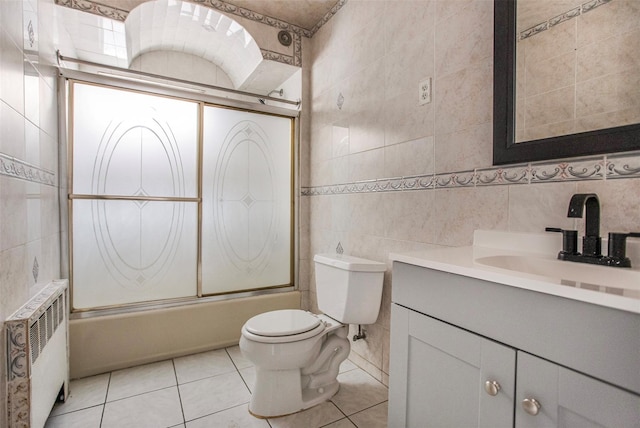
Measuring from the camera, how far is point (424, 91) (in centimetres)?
155

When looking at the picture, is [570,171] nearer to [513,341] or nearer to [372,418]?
[513,341]

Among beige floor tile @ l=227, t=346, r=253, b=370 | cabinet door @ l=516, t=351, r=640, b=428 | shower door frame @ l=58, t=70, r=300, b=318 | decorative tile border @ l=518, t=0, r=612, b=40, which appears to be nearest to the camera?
cabinet door @ l=516, t=351, r=640, b=428

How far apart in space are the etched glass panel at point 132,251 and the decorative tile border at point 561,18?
79.3 inches

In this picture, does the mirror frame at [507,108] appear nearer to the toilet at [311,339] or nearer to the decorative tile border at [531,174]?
the decorative tile border at [531,174]

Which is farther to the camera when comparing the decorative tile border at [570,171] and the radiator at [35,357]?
the radiator at [35,357]

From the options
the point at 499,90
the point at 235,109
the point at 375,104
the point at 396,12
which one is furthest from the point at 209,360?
the point at 396,12

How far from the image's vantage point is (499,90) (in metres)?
1.20

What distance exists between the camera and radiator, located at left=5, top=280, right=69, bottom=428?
3.69 feet

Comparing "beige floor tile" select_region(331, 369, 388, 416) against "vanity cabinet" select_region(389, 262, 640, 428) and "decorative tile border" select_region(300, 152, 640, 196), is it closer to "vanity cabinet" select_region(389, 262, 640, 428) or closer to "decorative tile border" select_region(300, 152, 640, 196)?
"vanity cabinet" select_region(389, 262, 640, 428)

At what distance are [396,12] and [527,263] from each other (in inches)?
56.5

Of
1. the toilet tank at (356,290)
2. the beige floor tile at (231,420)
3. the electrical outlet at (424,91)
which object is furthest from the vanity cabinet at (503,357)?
the electrical outlet at (424,91)

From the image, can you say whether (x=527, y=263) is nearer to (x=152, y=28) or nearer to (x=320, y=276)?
(x=320, y=276)

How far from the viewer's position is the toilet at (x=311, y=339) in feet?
4.97

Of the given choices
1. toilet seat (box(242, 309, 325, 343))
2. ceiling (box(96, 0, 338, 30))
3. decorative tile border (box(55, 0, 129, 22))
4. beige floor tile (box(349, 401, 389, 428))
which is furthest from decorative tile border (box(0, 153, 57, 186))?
beige floor tile (box(349, 401, 389, 428))
